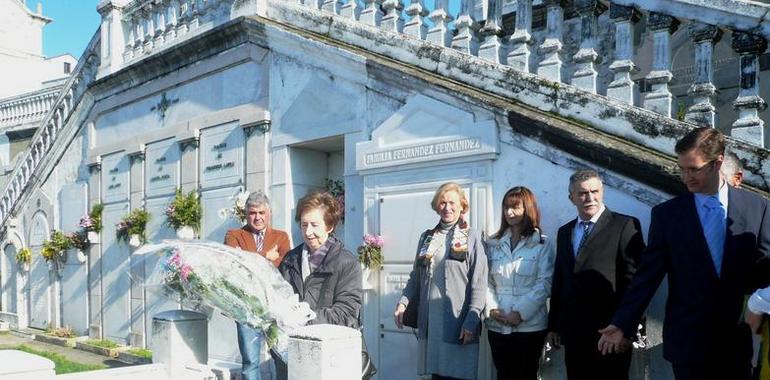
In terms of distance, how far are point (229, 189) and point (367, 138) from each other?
2.22 meters

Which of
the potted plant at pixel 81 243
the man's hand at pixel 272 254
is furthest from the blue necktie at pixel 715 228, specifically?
the potted plant at pixel 81 243

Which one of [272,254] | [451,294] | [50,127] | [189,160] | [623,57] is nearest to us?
[451,294]

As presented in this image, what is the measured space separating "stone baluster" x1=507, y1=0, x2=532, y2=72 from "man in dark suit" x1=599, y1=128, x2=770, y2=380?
2.34 metres

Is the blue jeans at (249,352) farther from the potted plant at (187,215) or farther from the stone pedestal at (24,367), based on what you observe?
the potted plant at (187,215)

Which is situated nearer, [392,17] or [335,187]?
[392,17]

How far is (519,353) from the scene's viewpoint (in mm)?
4508

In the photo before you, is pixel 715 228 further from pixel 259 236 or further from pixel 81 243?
pixel 81 243

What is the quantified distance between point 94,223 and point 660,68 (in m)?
7.92

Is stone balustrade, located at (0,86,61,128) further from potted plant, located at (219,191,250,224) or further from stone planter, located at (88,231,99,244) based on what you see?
potted plant, located at (219,191,250,224)

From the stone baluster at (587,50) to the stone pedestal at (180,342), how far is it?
9.82 ft

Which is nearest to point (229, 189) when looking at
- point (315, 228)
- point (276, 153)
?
point (276, 153)

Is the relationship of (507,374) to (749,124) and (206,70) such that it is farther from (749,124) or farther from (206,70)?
(206,70)

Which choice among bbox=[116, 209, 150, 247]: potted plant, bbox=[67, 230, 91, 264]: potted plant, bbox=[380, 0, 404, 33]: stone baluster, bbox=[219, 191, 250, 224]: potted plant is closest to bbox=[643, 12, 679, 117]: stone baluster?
bbox=[380, 0, 404, 33]: stone baluster

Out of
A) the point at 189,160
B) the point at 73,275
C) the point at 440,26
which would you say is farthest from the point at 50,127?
the point at 440,26
